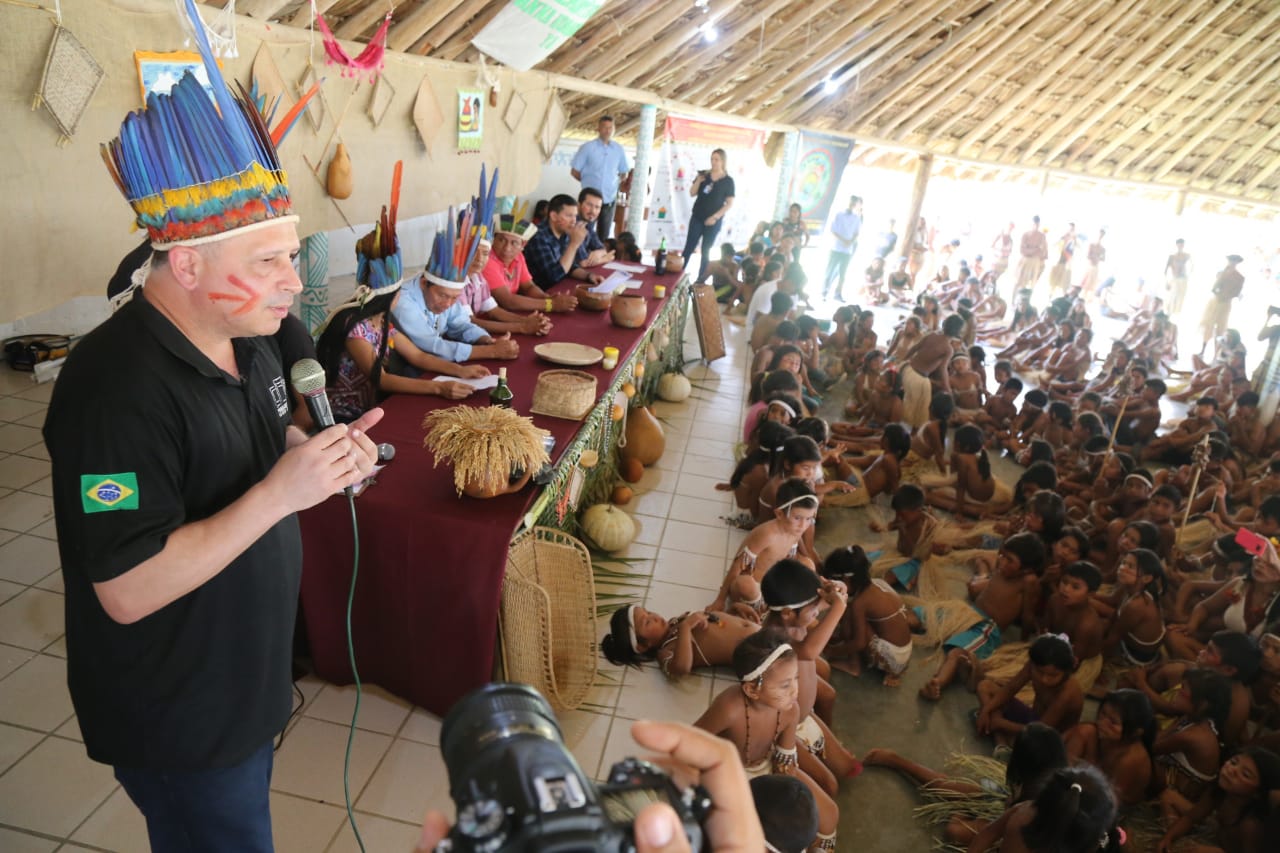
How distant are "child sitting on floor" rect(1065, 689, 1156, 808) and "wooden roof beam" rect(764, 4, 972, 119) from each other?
9.46 metres

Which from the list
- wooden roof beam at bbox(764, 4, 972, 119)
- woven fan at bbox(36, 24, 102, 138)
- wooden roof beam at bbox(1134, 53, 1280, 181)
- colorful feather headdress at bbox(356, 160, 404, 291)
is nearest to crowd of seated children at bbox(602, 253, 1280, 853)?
colorful feather headdress at bbox(356, 160, 404, 291)

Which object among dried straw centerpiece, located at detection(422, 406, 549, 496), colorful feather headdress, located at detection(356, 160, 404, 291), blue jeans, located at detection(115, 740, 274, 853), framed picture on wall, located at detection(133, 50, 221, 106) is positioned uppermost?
framed picture on wall, located at detection(133, 50, 221, 106)

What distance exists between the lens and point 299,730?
3.04 m

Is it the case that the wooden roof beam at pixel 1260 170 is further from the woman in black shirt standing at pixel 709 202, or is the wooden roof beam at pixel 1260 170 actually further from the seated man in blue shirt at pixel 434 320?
the seated man in blue shirt at pixel 434 320

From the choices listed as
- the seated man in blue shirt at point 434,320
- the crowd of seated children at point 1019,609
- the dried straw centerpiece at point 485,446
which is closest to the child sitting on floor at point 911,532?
the crowd of seated children at point 1019,609

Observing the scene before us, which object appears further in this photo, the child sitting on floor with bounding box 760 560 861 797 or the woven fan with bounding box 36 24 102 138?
the woven fan with bounding box 36 24 102 138

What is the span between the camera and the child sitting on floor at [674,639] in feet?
11.8

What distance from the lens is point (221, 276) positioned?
1.39 meters

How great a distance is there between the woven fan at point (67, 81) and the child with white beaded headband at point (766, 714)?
11.5 feet

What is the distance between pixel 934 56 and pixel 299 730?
1195cm

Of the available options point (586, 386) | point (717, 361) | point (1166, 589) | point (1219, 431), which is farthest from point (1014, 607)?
point (717, 361)

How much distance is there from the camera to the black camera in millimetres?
769

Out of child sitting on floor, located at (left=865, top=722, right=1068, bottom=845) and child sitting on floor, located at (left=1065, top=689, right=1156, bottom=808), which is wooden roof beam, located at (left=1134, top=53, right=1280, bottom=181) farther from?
child sitting on floor, located at (left=865, top=722, right=1068, bottom=845)

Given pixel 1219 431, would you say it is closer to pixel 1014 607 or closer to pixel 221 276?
pixel 1014 607
